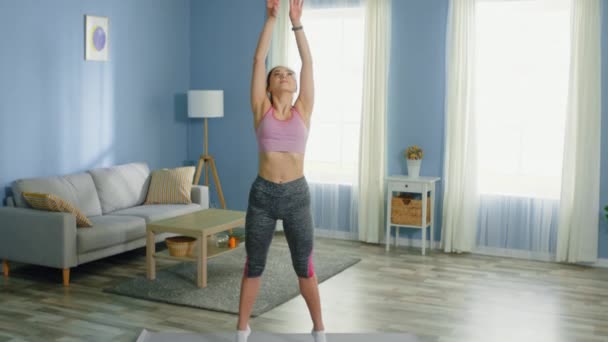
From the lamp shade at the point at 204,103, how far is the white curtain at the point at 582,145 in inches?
127

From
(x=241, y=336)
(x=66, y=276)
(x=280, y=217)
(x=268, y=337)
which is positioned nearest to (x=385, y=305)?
(x=268, y=337)

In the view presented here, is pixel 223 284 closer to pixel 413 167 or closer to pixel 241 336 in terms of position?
pixel 241 336

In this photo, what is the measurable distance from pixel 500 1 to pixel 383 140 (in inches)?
61.7

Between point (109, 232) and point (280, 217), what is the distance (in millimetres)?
2259

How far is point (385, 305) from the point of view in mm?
4633

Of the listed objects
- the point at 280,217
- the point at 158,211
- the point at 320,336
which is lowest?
the point at 320,336

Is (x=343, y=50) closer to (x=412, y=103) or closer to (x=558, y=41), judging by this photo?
(x=412, y=103)

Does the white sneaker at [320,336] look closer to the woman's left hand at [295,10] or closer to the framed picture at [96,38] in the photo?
the woman's left hand at [295,10]

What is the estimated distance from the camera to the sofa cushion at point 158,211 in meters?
5.82

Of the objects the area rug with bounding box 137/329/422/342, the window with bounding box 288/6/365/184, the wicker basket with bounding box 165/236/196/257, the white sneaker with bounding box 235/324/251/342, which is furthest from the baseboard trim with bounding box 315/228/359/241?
the white sneaker with bounding box 235/324/251/342

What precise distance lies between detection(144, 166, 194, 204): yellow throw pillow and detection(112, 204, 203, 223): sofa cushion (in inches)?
3.4

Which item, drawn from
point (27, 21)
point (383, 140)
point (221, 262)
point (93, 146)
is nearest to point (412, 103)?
point (383, 140)

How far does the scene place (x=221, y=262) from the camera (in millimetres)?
5734

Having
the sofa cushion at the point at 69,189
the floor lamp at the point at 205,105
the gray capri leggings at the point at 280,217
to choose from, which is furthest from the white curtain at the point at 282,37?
the gray capri leggings at the point at 280,217
